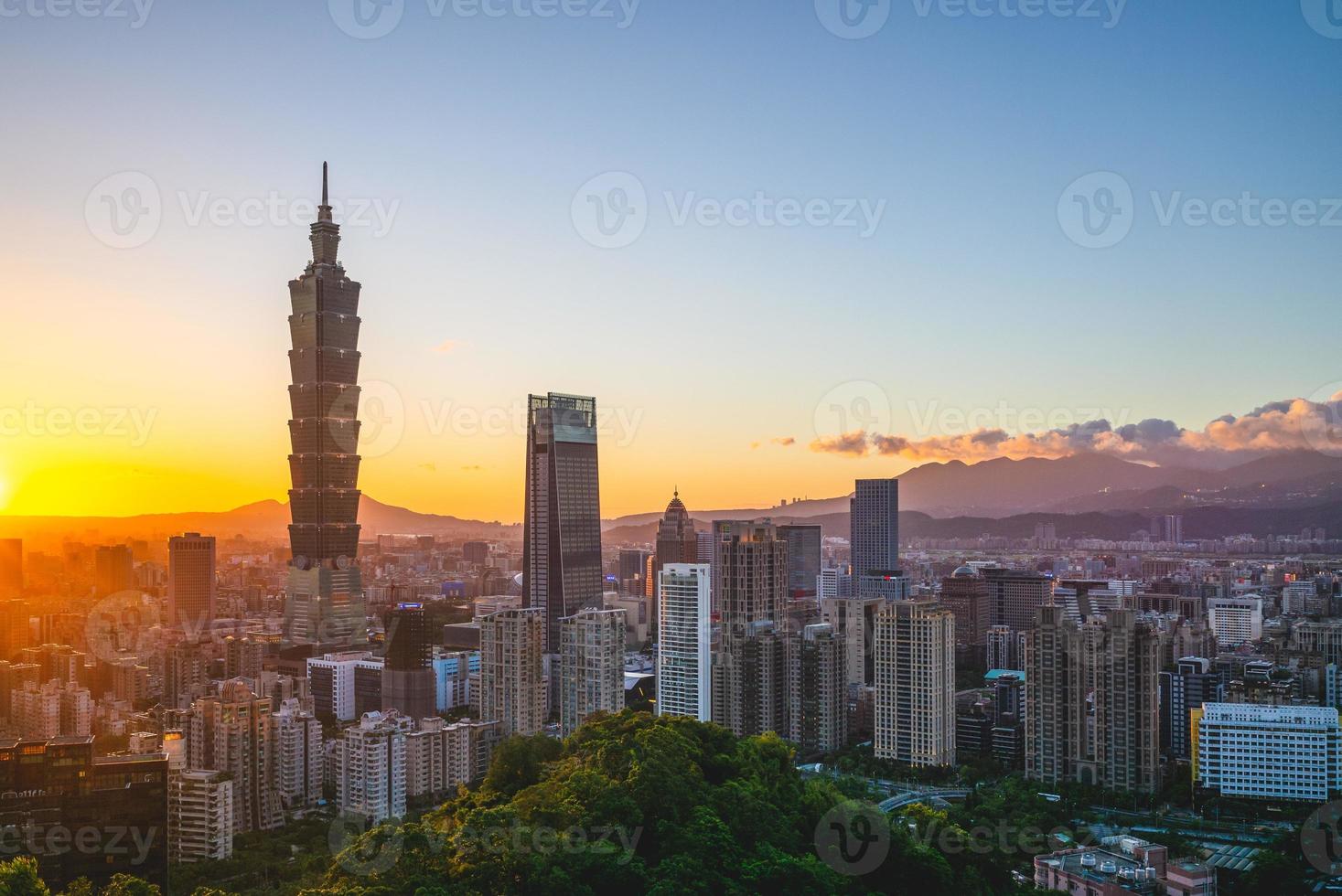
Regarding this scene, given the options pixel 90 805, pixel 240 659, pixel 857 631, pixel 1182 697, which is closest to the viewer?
pixel 90 805

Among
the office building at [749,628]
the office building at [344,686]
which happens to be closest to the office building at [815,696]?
the office building at [749,628]

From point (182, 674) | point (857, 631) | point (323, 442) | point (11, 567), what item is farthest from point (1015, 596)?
point (11, 567)

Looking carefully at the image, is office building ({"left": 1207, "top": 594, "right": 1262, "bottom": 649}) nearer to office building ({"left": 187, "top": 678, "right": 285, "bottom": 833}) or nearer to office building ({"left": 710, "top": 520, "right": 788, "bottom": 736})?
office building ({"left": 710, "top": 520, "right": 788, "bottom": 736})

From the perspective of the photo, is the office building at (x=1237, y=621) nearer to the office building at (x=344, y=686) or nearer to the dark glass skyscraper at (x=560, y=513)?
the dark glass skyscraper at (x=560, y=513)

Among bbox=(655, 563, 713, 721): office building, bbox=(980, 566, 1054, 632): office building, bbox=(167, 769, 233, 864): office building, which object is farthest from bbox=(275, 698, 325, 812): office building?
bbox=(980, 566, 1054, 632): office building

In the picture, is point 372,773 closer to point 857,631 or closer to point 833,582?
point 857,631

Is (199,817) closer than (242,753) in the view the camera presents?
Yes
